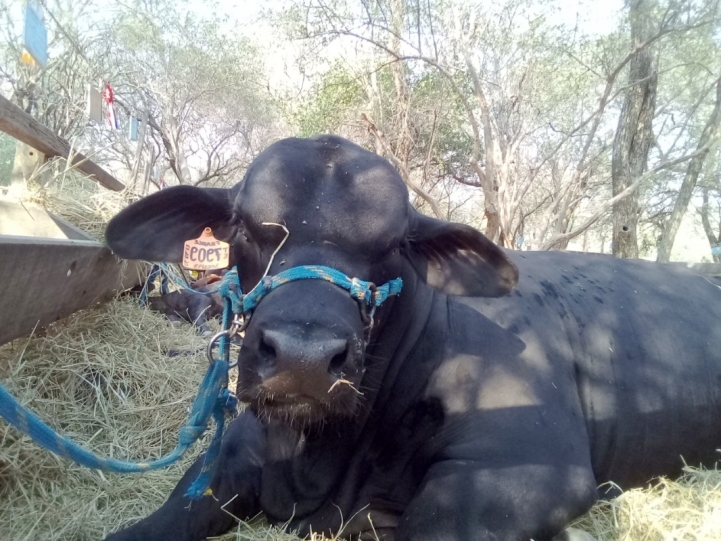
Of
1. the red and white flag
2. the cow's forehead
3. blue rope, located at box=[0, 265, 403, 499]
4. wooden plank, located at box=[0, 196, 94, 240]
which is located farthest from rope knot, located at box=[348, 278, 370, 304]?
the red and white flag

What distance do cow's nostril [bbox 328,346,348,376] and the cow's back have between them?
1.04 meters

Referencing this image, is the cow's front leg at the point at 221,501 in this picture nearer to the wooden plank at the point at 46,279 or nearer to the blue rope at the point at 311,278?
the blue rope at the point at 311,278

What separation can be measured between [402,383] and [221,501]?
906 mm

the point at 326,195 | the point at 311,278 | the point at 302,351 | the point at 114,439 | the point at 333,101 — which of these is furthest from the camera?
the point at 333,101

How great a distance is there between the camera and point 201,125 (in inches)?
940

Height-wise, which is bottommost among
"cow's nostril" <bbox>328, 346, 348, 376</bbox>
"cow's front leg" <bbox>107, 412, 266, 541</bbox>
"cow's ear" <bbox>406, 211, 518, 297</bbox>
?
"cow's front leg" <bbox>107, 412, 266, 541</bbox>

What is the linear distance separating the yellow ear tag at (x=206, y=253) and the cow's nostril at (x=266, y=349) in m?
Answer: 0.74

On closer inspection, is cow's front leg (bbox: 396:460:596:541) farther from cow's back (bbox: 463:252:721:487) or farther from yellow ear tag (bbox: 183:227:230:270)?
yellow ear tag (bbox: 183:227:230:270)

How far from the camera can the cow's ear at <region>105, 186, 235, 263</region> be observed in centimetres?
252

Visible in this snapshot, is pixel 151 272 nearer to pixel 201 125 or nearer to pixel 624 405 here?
pixel 624 405

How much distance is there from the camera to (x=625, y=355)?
3014mm

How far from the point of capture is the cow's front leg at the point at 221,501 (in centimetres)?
237

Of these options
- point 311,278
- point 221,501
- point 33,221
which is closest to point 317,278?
point 311,278

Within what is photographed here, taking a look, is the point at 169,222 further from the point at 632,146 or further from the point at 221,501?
the point at 632,146
